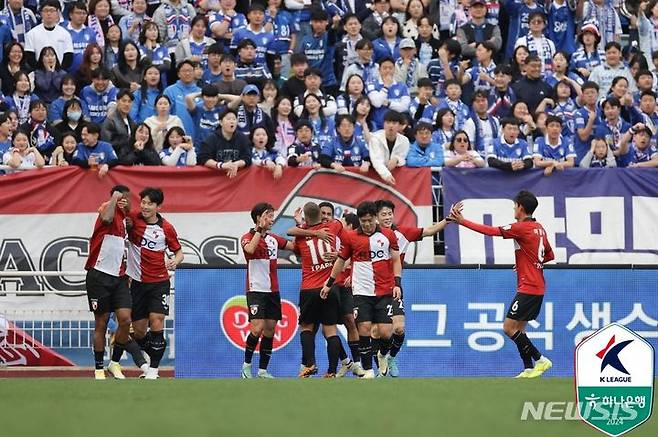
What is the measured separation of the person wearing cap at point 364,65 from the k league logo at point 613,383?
11024 millimetres

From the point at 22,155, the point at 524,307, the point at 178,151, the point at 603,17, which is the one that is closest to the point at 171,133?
the point at 178,151

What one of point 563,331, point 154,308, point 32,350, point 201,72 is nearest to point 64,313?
point 32,350

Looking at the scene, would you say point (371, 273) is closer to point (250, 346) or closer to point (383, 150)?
point (250, 346)

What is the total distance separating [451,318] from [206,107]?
193 inches

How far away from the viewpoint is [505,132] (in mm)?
21984

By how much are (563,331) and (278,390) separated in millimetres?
7462

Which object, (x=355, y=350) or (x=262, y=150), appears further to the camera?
(x=262, y=150)

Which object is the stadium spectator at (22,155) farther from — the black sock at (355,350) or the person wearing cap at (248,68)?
the black sock at (355,350)

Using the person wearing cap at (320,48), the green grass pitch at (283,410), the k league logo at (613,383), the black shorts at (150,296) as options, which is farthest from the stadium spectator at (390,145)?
the k league logo at (613,383)

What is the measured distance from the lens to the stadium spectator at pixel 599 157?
22266mm

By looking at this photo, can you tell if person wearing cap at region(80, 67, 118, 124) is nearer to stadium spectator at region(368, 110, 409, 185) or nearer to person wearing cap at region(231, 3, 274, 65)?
person wearing cap at region(231, 3, 274, 65)

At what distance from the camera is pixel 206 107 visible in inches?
872

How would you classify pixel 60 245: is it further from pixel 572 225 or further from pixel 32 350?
pixel 572 225

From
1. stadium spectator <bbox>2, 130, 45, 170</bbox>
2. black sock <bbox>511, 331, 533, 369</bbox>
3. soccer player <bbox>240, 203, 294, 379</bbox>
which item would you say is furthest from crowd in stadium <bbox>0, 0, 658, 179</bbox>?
black sock <bbox>511, 331, 533, 369</bbox>
